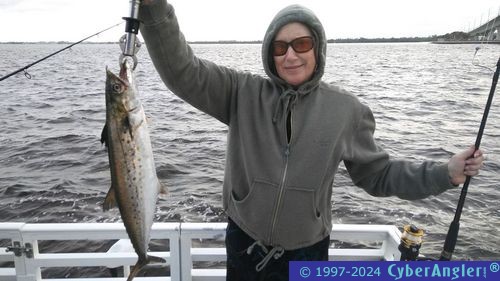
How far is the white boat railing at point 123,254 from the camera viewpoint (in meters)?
3.69

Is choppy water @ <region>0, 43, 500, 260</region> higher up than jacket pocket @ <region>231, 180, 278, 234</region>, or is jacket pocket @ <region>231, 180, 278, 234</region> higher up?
jacket pocket @ <region>231, 180, 278, 234</region>

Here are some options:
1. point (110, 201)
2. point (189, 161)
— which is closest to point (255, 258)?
point (110, 201)

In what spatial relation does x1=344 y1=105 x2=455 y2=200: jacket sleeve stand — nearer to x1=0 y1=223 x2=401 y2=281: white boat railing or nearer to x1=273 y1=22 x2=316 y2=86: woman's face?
x1=273 y1=22 x2=316 y2=86: woman's face

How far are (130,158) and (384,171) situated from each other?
1862 mm

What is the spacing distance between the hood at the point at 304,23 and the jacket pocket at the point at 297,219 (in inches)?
28.8

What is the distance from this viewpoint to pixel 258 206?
277 centimetres

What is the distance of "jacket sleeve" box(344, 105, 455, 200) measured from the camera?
298 cm

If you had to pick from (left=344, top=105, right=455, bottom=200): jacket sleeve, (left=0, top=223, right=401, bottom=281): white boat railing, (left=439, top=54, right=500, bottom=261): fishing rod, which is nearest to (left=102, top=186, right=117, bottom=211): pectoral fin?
(left=0, top=223, right=401, bottom=281): white boat railing

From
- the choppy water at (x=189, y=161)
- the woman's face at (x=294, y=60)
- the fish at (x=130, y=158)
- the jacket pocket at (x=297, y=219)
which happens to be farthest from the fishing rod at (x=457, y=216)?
the choppy water at (x=189, y=161)

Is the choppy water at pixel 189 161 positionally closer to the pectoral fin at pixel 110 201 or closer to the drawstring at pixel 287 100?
the drawstring at pixel 287 100

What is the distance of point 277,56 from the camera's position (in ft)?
9.35

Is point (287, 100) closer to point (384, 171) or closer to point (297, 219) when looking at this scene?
point (297, 219)

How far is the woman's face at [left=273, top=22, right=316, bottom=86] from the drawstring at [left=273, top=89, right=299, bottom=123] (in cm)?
8

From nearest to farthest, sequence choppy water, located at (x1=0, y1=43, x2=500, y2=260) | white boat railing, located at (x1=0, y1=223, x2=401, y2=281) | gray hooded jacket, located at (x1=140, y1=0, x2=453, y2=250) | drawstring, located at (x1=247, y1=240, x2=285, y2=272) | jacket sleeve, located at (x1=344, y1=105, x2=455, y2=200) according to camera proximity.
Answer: gray hooded jacket, located at (x1=140, y1=0, x2=453, y2=250) → drawstring, located at (x1=247, y1=240, x2=285, y2=272) → jacket sleeve, located at (x1=344, y1=105, x2=455, y2=200) → white boat railing, located at (x1=0, y1=223, x2=401, y2=281) → choppy water, located at (x1=0, y1=43, x2=500, y2=260)
